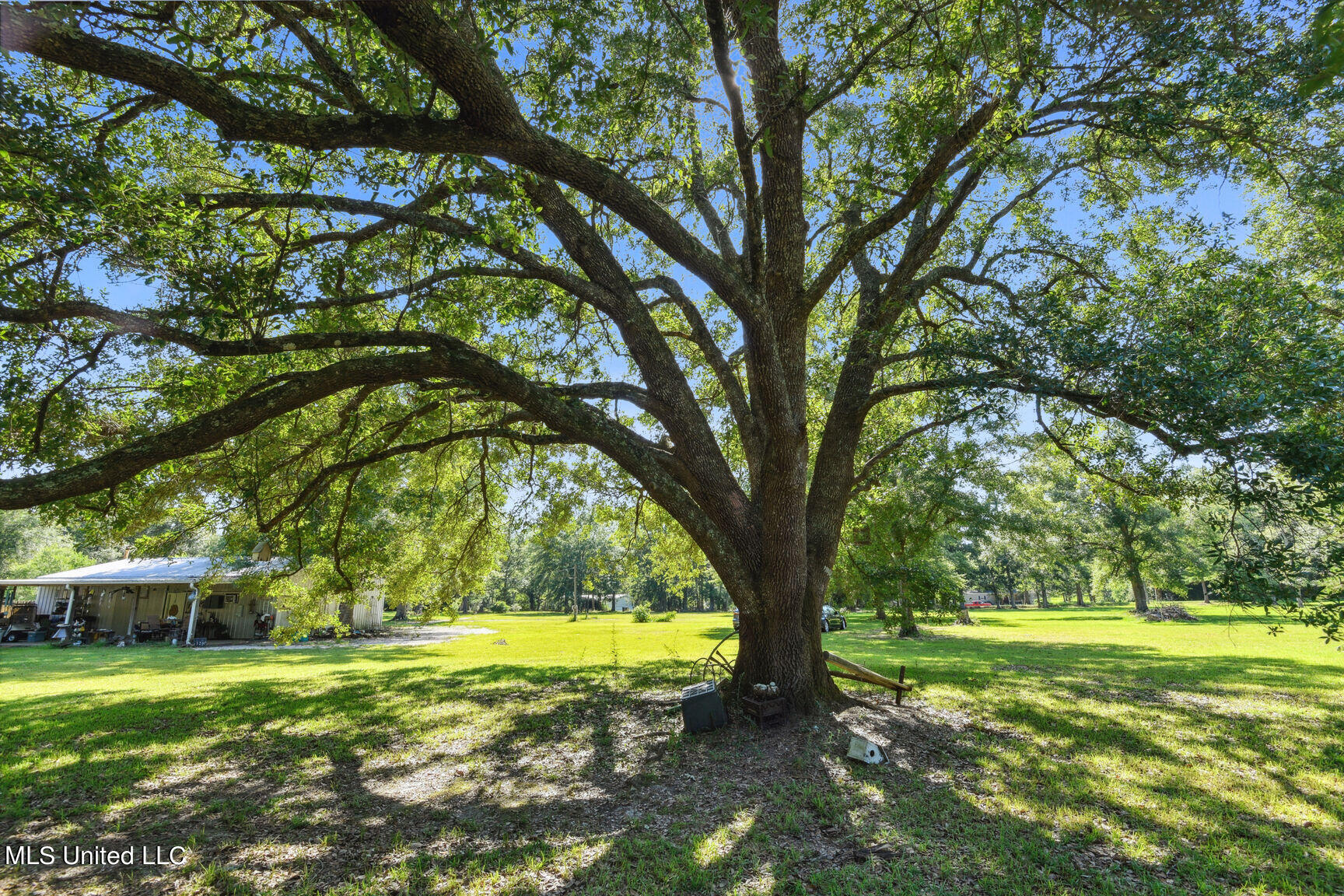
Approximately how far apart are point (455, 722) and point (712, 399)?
783 centimetres

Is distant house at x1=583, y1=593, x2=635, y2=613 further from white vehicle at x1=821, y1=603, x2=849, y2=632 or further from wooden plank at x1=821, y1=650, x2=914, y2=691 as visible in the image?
wooden plank at x1=821, y1=650, x2=914, y2=691

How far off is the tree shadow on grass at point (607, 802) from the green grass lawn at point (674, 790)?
0.03 m

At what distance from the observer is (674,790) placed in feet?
18.0

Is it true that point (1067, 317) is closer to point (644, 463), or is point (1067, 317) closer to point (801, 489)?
point (801, 489)

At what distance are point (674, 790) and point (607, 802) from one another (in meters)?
0.66

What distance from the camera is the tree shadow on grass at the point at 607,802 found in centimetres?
391

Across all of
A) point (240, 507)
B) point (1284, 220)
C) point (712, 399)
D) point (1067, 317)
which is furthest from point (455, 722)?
point (1284, 220)

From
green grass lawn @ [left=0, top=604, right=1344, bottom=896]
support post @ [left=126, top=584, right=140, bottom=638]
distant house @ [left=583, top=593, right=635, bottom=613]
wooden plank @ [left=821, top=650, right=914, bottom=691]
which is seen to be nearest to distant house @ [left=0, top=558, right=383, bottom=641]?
support post @ [left=126, top=584, right=140, bottom=638]

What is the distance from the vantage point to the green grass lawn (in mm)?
3936

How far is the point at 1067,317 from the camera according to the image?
6.39 m

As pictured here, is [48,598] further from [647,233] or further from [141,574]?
[647,233]

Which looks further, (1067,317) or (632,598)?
(632,598)

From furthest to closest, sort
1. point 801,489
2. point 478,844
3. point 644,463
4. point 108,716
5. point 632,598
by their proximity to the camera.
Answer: point 632,598 → point 108,716 → point 801,489 → point 644,463 → point 478,844

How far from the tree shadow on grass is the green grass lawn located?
1.2 inches
